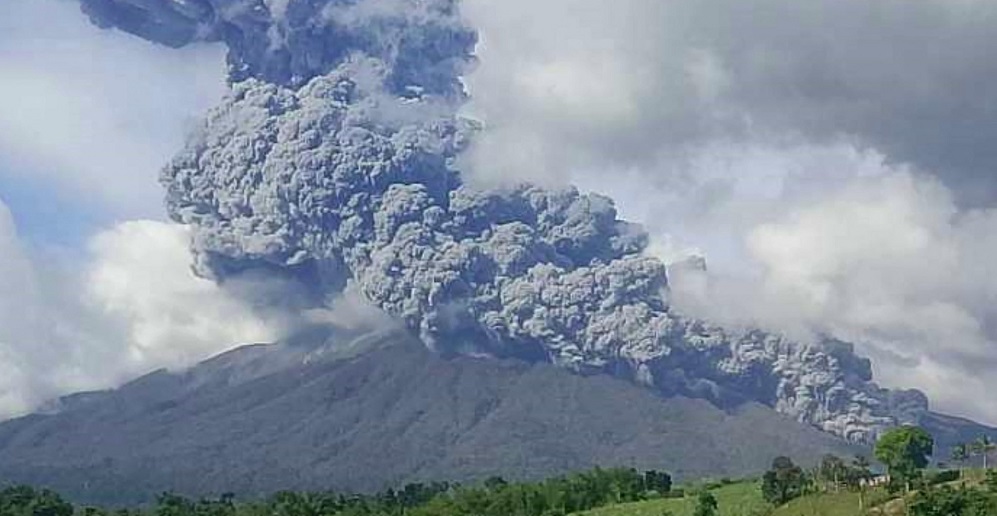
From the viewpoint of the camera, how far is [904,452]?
316 feet

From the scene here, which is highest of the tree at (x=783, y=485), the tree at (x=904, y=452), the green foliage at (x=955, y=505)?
the tree at (x=904, y=452)

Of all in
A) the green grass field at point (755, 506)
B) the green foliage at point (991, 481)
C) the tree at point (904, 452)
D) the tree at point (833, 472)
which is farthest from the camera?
the tree at point (833, 472)

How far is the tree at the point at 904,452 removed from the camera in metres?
93.8

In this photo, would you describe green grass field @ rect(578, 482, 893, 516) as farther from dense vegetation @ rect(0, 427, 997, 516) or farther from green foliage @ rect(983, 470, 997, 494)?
green foliage @ rect(983, 470, 997, 494)

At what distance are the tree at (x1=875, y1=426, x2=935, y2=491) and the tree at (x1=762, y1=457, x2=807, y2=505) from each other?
5920mm

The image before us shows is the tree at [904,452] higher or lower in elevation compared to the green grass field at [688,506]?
higher

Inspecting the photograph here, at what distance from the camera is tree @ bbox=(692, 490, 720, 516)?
3405 inches

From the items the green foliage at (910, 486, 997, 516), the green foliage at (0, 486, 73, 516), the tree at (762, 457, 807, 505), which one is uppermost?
the tree at (762, 457, 807, 505)

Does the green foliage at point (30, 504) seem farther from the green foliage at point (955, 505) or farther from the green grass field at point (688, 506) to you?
the green foliage at point (955, 505)

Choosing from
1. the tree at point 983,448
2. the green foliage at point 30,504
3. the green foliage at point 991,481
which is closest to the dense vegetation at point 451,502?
the green foliage at point 30,504

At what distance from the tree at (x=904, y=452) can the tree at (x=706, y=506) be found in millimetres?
11593

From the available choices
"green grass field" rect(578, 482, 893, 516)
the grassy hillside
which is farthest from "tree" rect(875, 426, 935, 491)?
"green grass field" rect(578, 482, 893, 516)

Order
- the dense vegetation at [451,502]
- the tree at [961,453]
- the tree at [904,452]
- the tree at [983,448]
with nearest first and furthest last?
the tree at [904,452]
the dense vegetation at [451,502]
the tree at [961,453]
the tree at [983,448]

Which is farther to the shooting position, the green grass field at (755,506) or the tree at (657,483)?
the tree at (657,483)
